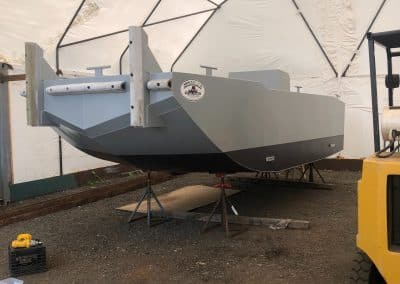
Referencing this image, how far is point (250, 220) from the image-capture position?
4750 mm

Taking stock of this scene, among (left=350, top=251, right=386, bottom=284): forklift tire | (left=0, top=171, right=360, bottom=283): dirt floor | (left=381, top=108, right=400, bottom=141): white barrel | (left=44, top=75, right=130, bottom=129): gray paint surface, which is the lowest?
(left=0, top=171, right=360, bottom=283): dirt floor

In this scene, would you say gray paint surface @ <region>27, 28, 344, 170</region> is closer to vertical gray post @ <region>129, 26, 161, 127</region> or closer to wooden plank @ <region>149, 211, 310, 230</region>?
vertical gray post @ <region>129, 26, 161, 127</region>

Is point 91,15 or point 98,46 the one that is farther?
point 98,46

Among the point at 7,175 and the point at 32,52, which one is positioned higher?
the point at 32,52

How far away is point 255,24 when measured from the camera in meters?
9.01

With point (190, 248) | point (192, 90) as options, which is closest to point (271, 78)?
point (192, 90)

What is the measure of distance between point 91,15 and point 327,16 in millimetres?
4272

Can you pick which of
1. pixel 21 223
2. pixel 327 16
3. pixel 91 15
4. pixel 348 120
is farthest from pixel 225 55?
pixel 21 223

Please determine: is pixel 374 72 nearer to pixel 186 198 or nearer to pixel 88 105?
pixel 88 105

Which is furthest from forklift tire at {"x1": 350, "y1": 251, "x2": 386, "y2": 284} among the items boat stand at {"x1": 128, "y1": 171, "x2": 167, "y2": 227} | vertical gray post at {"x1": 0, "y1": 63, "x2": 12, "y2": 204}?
vertical gray post at {"x1": 0, "y1": 63, "x2": 12, "y2": 204}

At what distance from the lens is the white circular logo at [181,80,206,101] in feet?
11.3

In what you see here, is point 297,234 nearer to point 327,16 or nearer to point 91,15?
point 91,15

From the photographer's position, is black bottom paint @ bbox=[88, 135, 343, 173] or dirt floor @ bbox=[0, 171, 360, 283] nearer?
dirt floor @ bbox=[0, 171, 360, 283]

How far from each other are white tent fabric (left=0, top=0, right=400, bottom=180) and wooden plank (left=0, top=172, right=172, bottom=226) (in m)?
0.72
